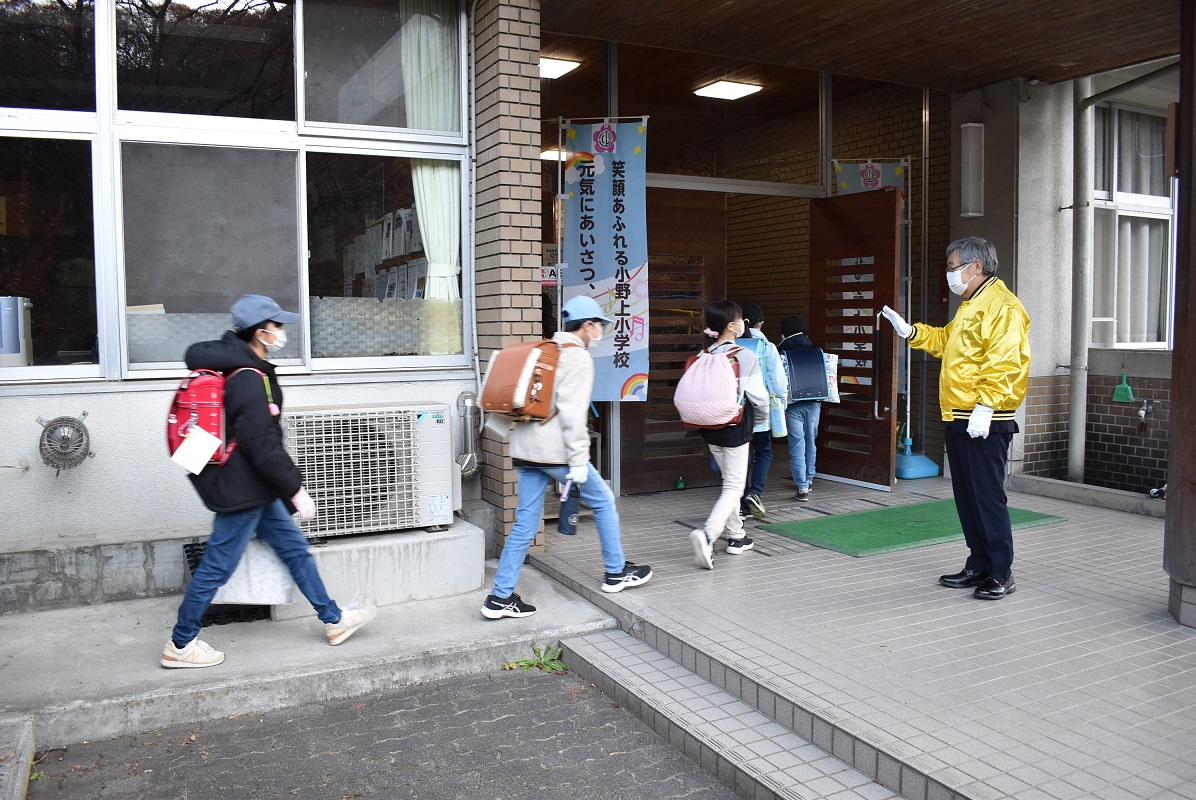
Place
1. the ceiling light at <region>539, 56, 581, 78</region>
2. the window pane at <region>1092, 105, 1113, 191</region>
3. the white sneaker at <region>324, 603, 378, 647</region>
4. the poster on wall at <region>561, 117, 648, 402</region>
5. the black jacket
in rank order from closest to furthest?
the black jacket → the white sneaker at <region>324, 603, 378, 647</region> → the poster on wall at <region>561, 117, 648, 402</region> → the ceiling light at <region>539, 56, 581, 78</region> → the window pane at <region>1092, 105, 1113, 191</region>

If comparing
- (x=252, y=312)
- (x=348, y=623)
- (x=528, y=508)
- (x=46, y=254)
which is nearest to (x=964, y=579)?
(x=528, y=508)

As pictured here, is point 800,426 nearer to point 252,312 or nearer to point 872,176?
point 872,176

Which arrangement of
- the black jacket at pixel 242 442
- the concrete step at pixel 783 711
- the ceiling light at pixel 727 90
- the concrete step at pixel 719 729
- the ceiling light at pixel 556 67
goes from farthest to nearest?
1. the ceiling light at pixel 727 90
2. the ceiling light at pixel 556 67
3. the black jacket at pixel 242 442
4. the concrete step at pixel 719 729
5. the concrete step at pixel 783 711

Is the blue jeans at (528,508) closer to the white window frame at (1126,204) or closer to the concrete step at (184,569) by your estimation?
the concrete step at (184,569)

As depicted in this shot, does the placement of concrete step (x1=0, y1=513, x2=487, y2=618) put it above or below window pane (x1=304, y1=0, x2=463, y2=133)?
below

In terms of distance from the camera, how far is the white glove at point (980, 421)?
16.3 ft

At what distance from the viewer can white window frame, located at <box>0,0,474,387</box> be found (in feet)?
18.0

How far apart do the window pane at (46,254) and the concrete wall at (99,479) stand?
0.28 metres

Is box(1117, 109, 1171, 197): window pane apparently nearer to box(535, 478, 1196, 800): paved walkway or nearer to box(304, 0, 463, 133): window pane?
box(535, 478, 1196, 800): paved walkway

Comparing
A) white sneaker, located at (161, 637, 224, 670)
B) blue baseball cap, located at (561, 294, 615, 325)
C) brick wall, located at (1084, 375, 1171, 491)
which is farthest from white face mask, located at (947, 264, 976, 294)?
white sneaker, located at (161, 637, 224, 670)

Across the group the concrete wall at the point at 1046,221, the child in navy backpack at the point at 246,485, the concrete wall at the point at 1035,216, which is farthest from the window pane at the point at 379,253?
the concrete wall at the point at 1046,221

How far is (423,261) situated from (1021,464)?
5.71m

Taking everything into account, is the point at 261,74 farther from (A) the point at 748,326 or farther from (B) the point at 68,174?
(A) the point at 748,326

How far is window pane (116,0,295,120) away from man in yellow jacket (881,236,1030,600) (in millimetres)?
4366
